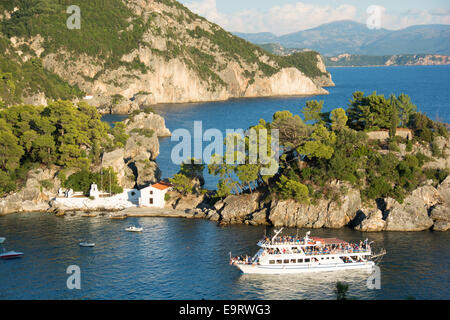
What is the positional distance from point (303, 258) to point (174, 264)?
14.1m

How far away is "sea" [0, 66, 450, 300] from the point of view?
4925 cm

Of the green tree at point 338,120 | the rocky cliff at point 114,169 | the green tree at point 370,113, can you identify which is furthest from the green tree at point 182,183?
the green tree at point 370,113

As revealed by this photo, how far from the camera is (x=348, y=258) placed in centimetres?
5669

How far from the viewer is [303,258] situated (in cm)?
5497

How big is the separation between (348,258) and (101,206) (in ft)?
134

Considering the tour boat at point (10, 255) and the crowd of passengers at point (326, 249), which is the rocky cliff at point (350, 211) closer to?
the crowd of passengers at point (326, 249)

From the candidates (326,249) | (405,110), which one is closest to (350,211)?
(326,249)

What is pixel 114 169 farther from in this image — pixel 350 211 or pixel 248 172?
pixel 350 211

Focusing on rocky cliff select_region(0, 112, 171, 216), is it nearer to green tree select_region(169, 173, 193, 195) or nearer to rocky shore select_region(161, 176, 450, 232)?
green tree select_region(169, 173, 193, 195)

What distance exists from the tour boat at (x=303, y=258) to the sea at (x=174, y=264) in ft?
3.12

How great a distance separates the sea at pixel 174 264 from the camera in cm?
4925

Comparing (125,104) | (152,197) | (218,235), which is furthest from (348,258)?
(125,104)

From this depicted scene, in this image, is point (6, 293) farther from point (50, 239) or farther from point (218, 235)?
point (218, 235)

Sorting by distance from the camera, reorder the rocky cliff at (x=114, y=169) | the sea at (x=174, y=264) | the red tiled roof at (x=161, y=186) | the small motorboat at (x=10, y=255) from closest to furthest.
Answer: the sea at (x=174, y=264) < the small motorboat at (x=10, y=255) < the rocky cliff at (x=114, y=169) < the red tiled roof at (x=161, y=186)
